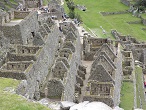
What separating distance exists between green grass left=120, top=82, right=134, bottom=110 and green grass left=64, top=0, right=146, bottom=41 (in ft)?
99.6

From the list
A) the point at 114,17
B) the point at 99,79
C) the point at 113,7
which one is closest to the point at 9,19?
the point at 99,79

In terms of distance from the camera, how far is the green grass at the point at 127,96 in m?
38.8

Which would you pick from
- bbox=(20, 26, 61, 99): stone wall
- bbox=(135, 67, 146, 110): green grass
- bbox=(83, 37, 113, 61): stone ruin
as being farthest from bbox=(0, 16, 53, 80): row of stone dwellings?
bbox=(135, 67, 146, 110): green grass

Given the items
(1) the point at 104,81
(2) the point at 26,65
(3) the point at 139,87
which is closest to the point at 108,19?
(3) the point at 139,87

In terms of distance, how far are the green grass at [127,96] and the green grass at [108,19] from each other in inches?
1196

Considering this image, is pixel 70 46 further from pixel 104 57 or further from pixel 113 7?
pixel 113 7

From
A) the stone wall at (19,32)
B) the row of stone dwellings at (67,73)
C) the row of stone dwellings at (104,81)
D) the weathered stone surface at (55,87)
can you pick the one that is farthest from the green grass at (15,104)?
the stone wall at (19,32)

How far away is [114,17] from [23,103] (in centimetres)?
9315

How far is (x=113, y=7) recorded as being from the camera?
123 meters

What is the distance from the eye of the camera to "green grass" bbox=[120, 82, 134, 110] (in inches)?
1527

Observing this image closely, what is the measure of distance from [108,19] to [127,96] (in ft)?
218

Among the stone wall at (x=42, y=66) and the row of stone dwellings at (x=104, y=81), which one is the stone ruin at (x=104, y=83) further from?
the stone wall at (x=42, y=66)

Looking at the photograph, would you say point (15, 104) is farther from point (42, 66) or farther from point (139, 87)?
point (139, 87)

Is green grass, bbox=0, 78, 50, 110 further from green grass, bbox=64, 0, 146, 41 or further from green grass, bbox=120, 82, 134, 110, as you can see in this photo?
green grass, bbox=64, 0, 146, 41
